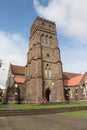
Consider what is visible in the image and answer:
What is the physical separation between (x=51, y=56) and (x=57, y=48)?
322cm

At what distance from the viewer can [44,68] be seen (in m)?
42.0

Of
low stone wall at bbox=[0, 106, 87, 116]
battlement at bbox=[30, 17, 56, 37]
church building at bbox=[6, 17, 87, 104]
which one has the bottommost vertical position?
low stone wall at bbox=[0, 106, 87, 116]

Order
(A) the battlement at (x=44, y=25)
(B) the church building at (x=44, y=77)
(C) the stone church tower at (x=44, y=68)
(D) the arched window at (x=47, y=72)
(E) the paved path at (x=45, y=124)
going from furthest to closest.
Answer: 1. (A) the battlement at (x=44, y=25)
2. (D) the arched window at (x=47, y=72)
3. (B) the church building at (x=44, y=77)
4. (C) the stone church tower at (x=44, y=68)
5. (E) the paved path at (x=45, y=124)

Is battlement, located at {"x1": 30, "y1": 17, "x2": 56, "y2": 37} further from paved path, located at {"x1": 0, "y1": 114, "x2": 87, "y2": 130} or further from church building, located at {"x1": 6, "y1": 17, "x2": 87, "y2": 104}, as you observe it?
paved path, located at {"x1": 0, "y1": 114, "x2": 87, "y2": 130}

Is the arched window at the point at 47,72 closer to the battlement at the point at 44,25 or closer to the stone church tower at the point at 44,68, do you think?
the stone church tower at the point at 44,68

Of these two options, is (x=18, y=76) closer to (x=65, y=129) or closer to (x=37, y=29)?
(x=37, y=29)

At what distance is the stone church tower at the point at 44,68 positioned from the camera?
128 ft

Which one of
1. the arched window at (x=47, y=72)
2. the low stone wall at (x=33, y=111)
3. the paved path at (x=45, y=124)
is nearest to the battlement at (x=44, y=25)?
the arched window at (x=47, y=72)

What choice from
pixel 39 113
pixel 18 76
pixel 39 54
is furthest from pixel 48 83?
pixel 39 113

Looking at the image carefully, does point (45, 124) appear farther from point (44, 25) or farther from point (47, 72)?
point (44, 25)

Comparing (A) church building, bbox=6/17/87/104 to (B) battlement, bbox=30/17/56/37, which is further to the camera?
(B) battlement, bbox=30/17/56/37

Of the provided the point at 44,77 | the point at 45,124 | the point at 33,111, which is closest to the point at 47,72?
the point at 44,77

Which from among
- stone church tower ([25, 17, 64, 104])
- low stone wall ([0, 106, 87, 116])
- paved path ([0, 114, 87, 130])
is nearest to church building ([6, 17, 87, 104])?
stone church tower ([25, 17, 64, 104])

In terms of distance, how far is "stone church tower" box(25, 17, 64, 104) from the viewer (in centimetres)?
3891
